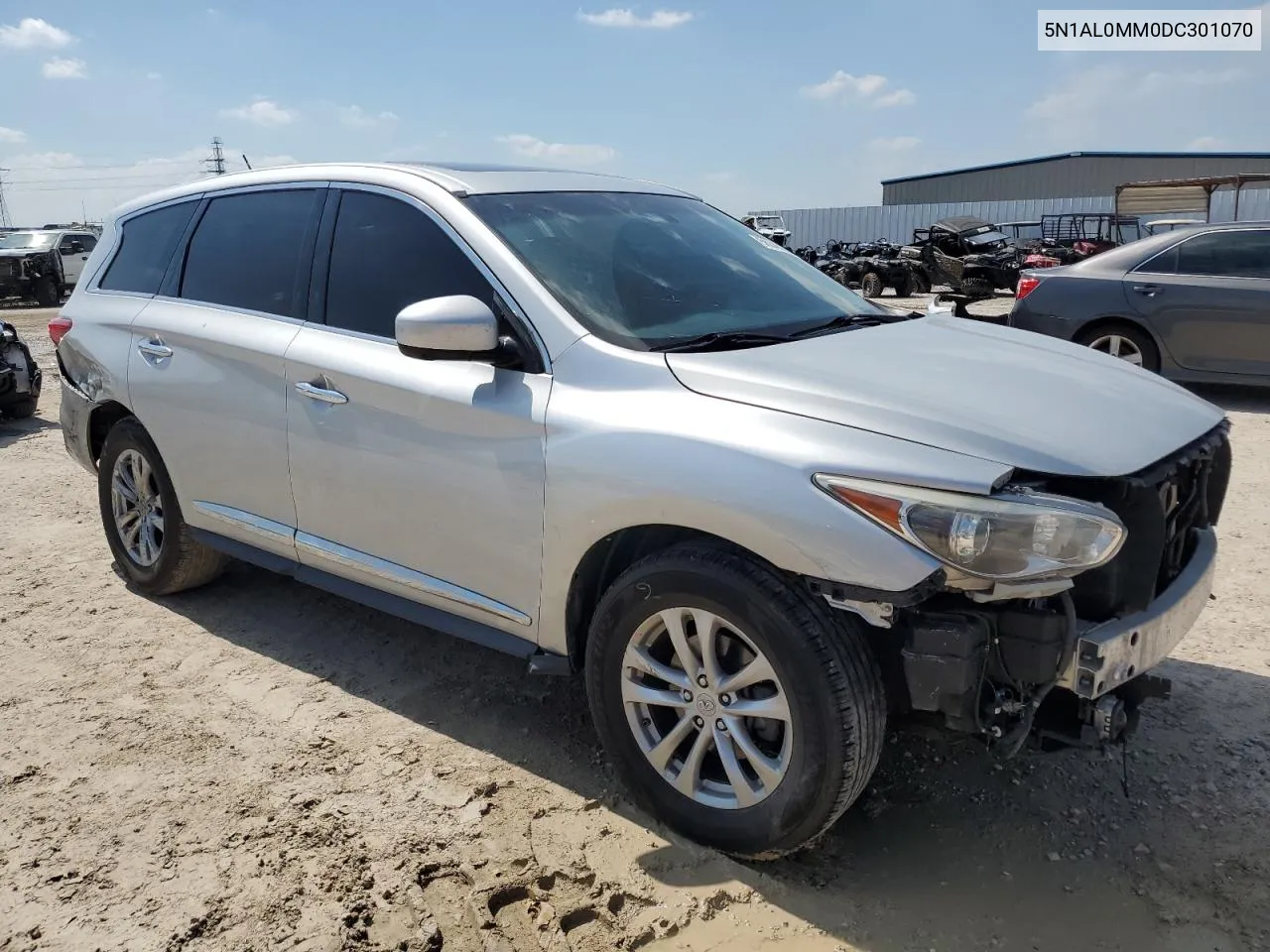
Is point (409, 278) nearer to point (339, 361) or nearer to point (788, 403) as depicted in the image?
point (339, 361)

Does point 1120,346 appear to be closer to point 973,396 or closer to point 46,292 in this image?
Result: point 973,396

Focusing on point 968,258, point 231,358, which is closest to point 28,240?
point 968,258

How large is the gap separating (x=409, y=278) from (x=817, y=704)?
1.93 metres

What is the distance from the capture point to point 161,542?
4430 millimetres

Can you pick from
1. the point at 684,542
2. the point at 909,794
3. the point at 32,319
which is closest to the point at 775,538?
the point at 684,542

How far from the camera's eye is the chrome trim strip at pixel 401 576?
2.99 meters

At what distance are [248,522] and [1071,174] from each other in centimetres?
5274

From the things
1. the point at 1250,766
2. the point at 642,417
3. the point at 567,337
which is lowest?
the point at 1250,766

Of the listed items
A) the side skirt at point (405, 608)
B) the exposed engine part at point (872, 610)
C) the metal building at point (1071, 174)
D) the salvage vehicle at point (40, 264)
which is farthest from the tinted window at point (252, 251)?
Result: the metal building at point (1071, 174)

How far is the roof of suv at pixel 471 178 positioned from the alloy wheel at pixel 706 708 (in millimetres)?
1650

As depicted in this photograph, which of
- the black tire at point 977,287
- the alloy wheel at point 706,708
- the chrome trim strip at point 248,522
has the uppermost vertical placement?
the black tire at point 977,287

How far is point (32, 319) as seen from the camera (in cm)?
2000

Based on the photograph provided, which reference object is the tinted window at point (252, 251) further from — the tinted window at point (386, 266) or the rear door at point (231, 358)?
the tinted window at point (386, 266)

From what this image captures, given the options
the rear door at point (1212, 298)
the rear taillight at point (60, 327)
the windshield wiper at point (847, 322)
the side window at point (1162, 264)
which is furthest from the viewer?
the side window at point (1162, 264)
